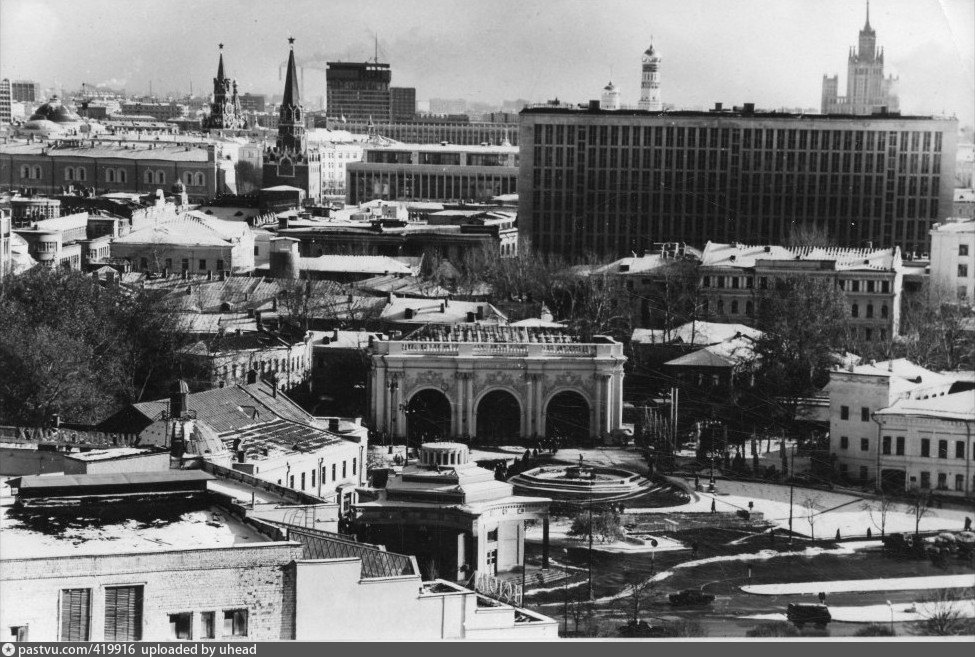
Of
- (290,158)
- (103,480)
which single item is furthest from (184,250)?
(103,480)

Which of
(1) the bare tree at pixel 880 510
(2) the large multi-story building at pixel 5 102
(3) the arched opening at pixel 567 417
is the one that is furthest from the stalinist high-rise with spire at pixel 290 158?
(1) the bare tree at pixel 880 510

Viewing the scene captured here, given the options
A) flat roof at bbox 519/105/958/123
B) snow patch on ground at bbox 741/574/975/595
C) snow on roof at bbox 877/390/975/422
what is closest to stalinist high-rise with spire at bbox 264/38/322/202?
flat roof at bbox 519/105/958/123

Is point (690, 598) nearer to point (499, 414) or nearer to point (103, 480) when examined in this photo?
point (103, 480)

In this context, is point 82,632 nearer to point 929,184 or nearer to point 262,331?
point 262,331

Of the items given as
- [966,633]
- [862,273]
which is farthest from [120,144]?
[966,633]

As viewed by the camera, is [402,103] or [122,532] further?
[402,103]

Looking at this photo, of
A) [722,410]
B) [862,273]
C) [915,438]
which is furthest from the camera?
[862,273]
